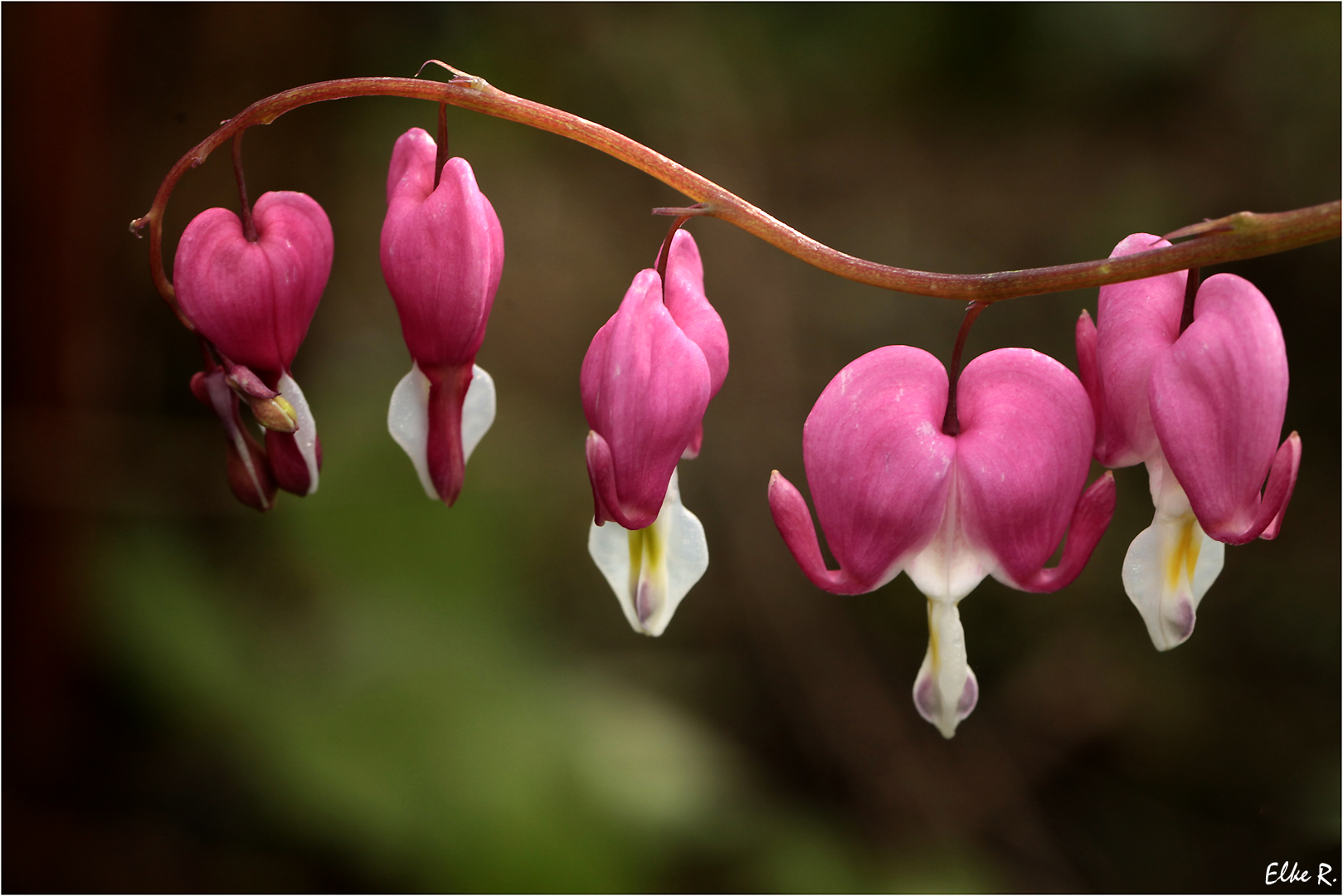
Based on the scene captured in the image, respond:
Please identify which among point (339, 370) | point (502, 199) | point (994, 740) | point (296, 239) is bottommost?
point (994, 740)

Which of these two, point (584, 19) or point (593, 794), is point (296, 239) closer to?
point (593, 794)

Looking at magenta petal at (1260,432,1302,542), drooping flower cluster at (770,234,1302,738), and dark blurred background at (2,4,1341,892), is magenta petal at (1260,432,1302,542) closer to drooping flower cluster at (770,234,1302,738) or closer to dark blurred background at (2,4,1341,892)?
drooping flower cluster at (770,234,1302,738)

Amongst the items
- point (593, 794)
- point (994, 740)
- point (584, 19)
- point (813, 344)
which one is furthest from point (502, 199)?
point (994, 740)

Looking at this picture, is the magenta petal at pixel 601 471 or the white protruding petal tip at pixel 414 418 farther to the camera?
the white protruding petal tip at pixel 414 418

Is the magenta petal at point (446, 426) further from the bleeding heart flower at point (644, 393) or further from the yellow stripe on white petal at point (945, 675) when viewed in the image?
the yellow stripe on white petal at point (945, 675)
